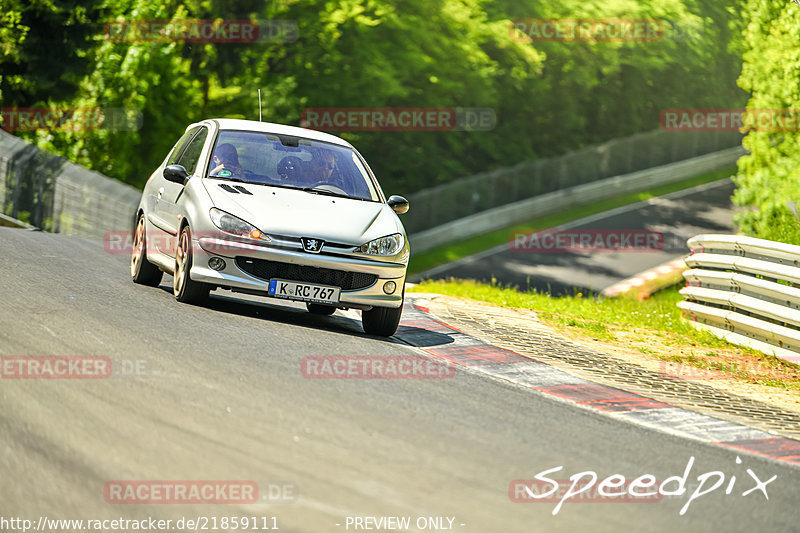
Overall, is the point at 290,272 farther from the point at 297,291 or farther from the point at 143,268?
the point at 143,268

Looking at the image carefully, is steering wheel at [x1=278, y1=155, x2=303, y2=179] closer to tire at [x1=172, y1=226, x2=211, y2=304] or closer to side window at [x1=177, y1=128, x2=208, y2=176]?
side window at [x1=177, y1=128, x2=208, y2=176]

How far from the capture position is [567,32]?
46.6 metres

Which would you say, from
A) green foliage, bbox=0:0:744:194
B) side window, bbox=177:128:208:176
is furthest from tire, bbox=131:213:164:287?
green foliage, bbox=0:0:744:194

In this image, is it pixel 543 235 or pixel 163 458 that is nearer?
pixel 163 458

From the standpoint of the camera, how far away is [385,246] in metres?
9.70

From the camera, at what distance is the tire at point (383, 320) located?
993 cm

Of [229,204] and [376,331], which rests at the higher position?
[229,204]

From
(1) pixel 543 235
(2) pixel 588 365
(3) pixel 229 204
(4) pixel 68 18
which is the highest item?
(4) pixel 68 18

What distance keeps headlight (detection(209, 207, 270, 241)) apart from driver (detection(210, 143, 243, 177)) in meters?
0.93

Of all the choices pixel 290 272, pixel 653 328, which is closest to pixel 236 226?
pixel 290 272

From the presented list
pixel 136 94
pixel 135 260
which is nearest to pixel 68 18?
pixel 136 94

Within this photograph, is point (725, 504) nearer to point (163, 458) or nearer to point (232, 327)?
point (163, 458)

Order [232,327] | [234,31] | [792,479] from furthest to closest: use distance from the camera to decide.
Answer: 1. [234,31]
2. [232,327]
3. [792,479]

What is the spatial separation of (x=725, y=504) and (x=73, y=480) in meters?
3.44
